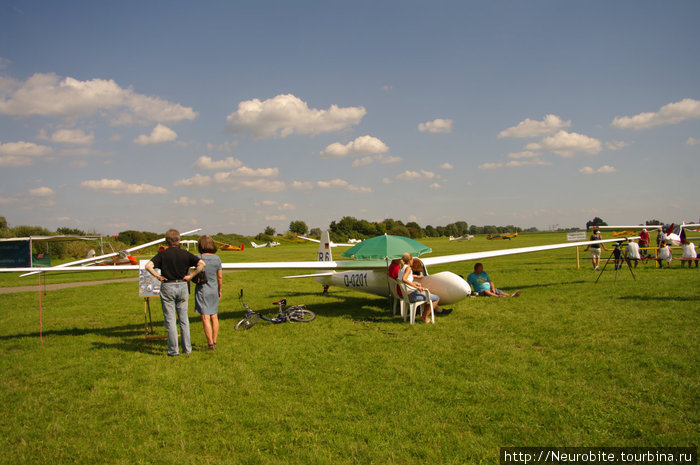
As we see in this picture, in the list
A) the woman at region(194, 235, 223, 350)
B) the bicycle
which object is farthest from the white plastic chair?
the woman at region(194, 235, 223, 350)

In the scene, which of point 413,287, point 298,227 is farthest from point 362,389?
point 298,227

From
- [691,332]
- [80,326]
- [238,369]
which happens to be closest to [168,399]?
[238,369]

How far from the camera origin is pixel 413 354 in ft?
18.8

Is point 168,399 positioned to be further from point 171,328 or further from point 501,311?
point 501,311

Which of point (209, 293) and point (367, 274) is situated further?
point (367, 274)

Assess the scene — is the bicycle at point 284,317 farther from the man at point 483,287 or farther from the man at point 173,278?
the man at point 483,287

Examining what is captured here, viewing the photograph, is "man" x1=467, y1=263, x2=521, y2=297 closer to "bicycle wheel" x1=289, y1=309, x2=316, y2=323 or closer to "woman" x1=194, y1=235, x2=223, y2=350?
"bicycle wheel" x1=289, y1=309, x2=316, y2=323

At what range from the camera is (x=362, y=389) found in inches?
177

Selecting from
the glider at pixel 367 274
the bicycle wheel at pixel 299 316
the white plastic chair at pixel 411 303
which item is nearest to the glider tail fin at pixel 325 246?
the glider at pixel 367 274

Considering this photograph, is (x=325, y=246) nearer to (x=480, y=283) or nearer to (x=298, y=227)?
(x=480, y=283)

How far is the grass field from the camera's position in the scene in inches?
132

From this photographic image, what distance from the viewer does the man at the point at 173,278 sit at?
598 centimetres

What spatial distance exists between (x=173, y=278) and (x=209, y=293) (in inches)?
25.2

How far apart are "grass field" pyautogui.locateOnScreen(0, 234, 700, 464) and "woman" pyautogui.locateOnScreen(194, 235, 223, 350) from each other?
0.40 meters
